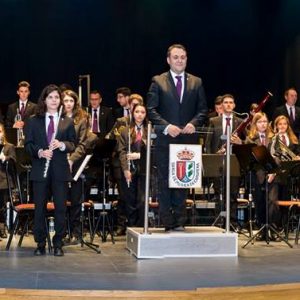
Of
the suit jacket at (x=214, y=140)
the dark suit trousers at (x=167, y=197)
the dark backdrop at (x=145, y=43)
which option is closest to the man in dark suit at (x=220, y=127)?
the suit jacket at (x=214, y=140)

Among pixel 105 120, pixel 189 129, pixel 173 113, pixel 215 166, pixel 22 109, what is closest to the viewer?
pixel 189 129

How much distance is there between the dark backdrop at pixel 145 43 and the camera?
1265 cm

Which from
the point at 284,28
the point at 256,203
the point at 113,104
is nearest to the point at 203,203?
the point at 256,203

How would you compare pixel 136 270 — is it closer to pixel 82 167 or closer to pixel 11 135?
pixel 82 167

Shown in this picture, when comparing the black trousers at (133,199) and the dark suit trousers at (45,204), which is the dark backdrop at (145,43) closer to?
the black trousers at (133,199)

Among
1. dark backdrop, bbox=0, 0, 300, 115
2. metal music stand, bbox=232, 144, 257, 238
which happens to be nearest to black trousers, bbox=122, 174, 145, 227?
metal music stand, bbox=232, 144, 257, 238

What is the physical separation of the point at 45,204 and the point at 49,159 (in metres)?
0.49

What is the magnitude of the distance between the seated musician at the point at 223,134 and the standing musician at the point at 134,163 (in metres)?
0.90

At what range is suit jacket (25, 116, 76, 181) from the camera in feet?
22.4

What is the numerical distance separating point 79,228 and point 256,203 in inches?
87.5

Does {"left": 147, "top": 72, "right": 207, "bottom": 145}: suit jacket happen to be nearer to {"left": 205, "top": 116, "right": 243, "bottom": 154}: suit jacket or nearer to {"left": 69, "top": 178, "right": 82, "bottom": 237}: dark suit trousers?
{"left": 205, "top": 116, "right": 243, "bottom": 154}: suit jacket

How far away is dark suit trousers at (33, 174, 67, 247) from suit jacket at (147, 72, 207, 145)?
1.11m

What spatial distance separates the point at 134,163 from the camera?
28.0 feet

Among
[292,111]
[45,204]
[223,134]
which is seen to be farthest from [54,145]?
[292,111]
